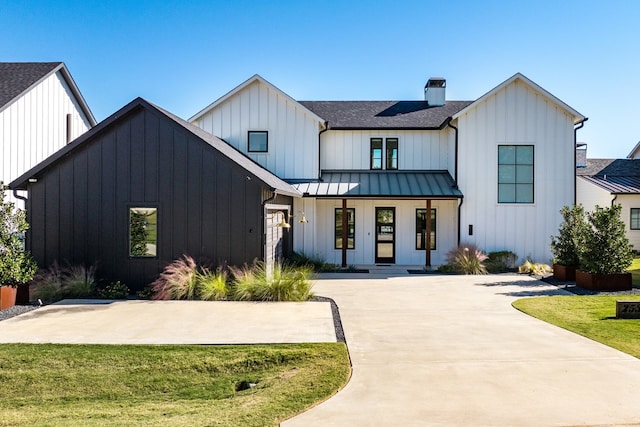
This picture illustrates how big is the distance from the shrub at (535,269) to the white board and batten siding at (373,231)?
2763mm

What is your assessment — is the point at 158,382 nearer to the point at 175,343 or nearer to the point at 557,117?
the point at 175,343

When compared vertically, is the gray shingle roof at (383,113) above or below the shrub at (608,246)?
above

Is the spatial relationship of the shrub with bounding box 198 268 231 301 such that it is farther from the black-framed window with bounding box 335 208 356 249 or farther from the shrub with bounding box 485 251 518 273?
the shrub with bounding box 485 251 518 273

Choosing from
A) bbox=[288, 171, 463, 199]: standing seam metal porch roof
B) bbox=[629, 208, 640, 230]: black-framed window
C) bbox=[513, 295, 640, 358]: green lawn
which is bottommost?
bbox=[513, 295, 640, 358]: green lawn

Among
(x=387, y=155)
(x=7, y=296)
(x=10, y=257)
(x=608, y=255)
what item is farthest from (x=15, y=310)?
(x=608, y=255)

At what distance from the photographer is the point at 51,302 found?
10.4 metres

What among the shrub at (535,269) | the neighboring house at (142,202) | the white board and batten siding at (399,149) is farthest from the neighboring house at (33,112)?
the shrub at (535,269)

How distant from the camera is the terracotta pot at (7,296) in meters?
9.61

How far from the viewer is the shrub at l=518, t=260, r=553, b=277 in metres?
15.1

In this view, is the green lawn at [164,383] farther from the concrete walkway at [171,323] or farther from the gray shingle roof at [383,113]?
the gray shingle roof at [383,113]

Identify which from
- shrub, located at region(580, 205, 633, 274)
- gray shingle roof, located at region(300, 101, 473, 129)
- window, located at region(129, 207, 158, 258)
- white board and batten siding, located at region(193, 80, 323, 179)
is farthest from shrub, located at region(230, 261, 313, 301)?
gray shingle roof, located at region(300, 101, 473, 129)

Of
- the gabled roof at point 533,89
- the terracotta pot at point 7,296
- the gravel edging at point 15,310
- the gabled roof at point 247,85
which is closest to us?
the gravel edging at point 15,310

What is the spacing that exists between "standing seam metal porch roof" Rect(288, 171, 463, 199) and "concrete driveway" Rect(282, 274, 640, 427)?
6.80m

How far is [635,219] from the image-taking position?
72.6 ft
